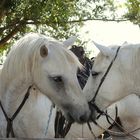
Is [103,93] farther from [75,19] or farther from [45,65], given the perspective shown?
[75,19]

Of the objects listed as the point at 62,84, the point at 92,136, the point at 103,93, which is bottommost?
the point at 92,136

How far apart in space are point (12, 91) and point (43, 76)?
41 centimetres

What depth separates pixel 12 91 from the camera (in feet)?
16.0

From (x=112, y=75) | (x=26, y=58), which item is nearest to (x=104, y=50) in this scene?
(x=112, y=75)

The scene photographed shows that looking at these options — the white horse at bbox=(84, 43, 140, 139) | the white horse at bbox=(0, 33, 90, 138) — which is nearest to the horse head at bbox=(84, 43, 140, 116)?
the white horse at bbox=(84, 43, 140, 139)

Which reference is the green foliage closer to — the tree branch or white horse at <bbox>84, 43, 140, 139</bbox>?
the tree branch

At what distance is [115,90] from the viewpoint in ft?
17.8

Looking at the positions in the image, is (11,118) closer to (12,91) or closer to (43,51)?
(12,91)

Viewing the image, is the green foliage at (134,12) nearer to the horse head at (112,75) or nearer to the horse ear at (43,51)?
the horse head at (112,75)

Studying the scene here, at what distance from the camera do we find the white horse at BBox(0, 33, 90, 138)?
4695 millimetres

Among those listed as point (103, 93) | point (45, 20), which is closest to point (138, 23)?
point (45, 20)

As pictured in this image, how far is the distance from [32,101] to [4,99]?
39 centimetres

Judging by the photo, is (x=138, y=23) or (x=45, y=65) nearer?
(x=45, y=65)

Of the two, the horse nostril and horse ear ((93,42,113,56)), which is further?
horse ear ((93,42,113,56))
